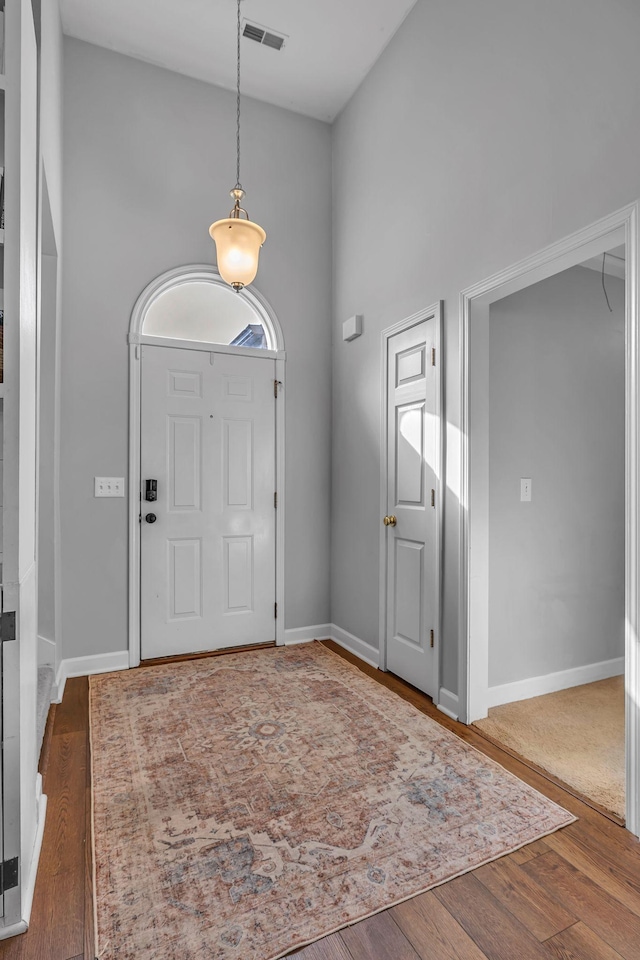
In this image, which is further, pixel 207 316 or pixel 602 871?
pixel 207 316

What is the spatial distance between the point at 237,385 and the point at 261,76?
2.05 metres

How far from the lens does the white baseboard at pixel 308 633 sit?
3729mm

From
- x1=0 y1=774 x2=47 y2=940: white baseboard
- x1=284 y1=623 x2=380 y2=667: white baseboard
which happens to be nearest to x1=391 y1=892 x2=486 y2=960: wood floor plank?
x1=0 y1=774 x2=47 y2=940: white baseboard

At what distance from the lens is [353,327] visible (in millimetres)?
3498

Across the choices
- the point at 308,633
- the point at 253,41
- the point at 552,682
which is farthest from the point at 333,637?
the point at 253,41

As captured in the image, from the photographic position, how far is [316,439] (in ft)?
12.7

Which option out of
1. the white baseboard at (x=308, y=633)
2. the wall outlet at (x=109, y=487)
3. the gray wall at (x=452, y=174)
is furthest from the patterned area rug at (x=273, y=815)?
the wall outlet at (x=109, y=487)

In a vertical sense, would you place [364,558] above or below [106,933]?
above

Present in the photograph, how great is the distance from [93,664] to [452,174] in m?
3.36

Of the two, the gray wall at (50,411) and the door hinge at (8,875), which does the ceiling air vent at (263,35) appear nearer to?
the gray wall at (50,411)

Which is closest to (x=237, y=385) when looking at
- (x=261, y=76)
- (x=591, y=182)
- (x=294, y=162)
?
(x=294, y=162)

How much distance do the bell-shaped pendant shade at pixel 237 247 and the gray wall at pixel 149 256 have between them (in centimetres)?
94

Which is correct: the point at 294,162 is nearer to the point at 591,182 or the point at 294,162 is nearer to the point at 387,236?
the point at 387,236

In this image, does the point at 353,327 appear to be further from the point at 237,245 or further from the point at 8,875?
the point at 8,875
